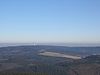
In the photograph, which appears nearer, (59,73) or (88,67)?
(59,73)

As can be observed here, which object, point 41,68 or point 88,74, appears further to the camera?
point 41,68

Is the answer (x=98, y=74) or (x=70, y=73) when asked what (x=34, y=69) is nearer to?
(x=70, y=73)

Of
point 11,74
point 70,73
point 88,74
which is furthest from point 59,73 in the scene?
point 11,74

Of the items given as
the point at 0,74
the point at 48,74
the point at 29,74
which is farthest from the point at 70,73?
the point at 0,74

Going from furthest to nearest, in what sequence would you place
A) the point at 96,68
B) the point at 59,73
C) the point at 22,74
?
the point at 96,68
the point at 59,73
the point at 22,74

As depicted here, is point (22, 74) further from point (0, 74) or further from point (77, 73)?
point (77, 73)

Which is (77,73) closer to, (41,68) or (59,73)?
(59,73)

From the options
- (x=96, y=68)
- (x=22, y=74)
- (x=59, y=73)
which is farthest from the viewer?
(x=96, y=68)

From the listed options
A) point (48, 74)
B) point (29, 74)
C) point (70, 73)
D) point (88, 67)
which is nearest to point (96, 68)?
point (88, 67)
